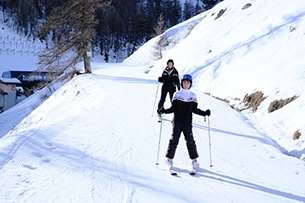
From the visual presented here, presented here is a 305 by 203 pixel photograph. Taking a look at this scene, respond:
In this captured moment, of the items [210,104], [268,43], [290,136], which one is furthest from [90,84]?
[290,136]

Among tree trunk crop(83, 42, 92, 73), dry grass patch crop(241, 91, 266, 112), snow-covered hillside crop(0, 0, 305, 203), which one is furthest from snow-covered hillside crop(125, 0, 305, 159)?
tree trunk crop(83, 42, 92, 73)

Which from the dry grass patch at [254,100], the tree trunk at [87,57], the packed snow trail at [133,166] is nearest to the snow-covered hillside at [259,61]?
the dry grass patch at [254,100]

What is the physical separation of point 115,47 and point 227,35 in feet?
198

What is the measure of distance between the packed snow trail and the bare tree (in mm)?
14669

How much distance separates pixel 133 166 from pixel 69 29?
2001cm

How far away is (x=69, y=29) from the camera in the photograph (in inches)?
949

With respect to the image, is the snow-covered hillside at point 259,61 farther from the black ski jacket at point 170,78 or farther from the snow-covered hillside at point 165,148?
the black ski jacket at point 170,78

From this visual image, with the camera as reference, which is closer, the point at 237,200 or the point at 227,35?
the point at 237,200

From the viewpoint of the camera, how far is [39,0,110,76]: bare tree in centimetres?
2347

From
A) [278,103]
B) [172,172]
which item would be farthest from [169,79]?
[172,172]

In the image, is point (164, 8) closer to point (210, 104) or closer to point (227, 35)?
point (227, 35)

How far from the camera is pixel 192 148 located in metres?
6.05

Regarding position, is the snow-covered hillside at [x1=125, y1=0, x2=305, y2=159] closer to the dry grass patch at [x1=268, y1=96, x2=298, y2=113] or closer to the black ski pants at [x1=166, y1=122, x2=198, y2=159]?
the dry grass patch at [x1=268, y1=96, x2=298, y2=113]

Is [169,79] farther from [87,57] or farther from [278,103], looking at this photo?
[87,57]
